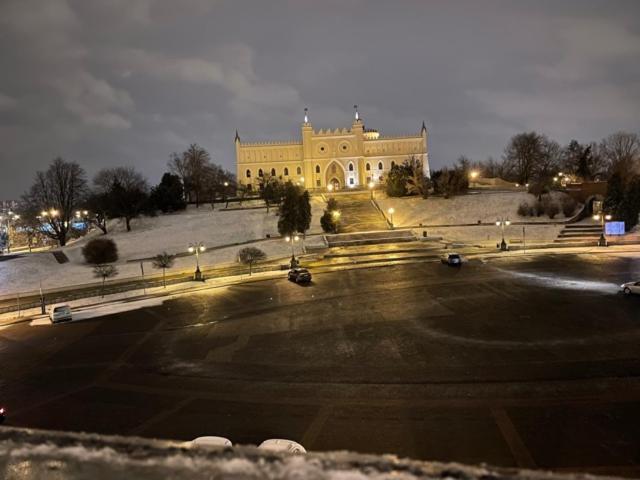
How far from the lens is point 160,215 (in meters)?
70.3

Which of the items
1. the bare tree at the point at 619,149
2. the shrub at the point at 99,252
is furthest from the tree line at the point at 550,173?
the shrub at the point at 99,252

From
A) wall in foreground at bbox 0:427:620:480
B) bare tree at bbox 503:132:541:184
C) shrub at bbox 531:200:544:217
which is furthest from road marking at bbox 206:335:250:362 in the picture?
bare tree at bbox 503:132:541:184

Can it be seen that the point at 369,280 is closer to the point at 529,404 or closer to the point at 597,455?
the point at 529,404

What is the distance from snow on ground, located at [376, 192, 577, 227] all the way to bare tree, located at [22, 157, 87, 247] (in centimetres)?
4805

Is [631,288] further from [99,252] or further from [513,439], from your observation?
[99,252]

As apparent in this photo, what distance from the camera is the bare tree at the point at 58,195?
63047 mm

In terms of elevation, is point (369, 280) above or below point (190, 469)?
below

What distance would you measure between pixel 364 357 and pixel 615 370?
827 cm

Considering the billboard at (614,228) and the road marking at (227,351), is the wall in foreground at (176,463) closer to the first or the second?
the road marking at (227,351)

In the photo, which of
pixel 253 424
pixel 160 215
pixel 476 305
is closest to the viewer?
pixel 253 424

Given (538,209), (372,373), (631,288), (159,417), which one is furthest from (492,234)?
(159,417)

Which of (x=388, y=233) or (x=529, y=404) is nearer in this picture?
(x=529, y=404)

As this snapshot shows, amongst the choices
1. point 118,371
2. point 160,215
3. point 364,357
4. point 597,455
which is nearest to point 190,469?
point 597,455

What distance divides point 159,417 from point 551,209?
192 ft
